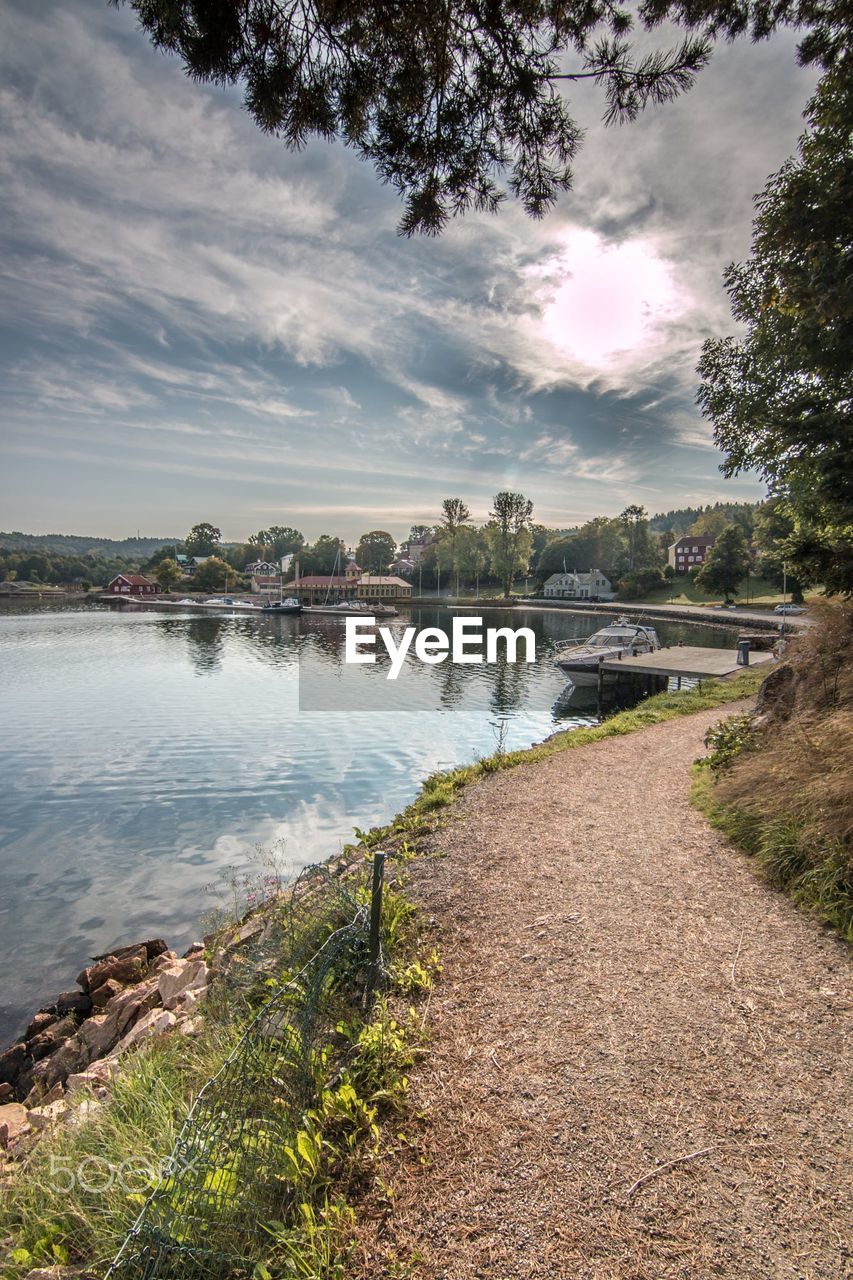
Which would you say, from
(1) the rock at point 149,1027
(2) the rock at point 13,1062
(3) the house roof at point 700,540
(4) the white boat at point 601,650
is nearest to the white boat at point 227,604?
(4) the white boat at point 601,650

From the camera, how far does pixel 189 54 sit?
13.4 feet

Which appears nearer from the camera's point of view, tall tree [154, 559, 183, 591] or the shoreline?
the shoreline

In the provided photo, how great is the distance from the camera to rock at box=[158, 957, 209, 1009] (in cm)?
Result: 625

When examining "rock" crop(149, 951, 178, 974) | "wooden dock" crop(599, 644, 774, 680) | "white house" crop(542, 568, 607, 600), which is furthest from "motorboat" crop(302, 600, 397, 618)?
"rock" crop(149, 951, 178, 974)

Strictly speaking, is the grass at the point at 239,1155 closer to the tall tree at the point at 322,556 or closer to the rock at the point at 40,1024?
the rock at the point at 40,1024

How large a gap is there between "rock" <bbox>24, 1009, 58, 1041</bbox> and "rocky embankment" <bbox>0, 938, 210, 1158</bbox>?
1 cm

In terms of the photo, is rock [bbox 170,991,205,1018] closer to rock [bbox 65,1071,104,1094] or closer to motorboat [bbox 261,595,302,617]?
rock [bbox 65,1071,104,1094]

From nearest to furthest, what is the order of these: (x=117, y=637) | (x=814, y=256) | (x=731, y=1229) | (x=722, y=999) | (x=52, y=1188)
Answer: (x=731, y=1229) → (x=52, y=1188) → (x=722, y=999) → (x=814, y=256) → (x=117, y=637)

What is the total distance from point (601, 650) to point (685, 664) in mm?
4166

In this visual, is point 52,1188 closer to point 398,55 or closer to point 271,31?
point 271,31

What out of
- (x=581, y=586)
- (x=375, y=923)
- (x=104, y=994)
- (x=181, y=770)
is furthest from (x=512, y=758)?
(x=581, y=586)

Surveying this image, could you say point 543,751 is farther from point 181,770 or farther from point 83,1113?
point 83,1113

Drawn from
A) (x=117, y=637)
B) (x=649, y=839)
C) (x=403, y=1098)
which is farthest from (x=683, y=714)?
(x=117, y=637)

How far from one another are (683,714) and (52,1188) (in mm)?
16183
